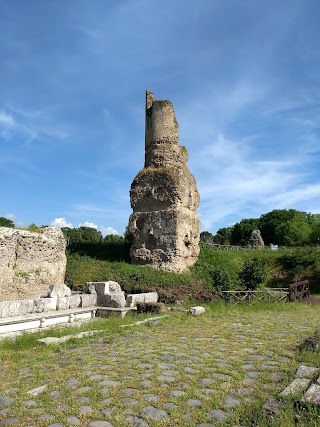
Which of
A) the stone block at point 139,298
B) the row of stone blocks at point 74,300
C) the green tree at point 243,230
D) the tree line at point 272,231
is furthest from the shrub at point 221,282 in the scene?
the green tree at point 243,230

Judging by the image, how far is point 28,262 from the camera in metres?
15.5

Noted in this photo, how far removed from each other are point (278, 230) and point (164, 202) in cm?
4302

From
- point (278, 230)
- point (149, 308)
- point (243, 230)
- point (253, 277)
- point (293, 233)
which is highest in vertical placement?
point (243, 230)

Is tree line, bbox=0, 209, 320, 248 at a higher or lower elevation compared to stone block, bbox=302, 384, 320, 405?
higher

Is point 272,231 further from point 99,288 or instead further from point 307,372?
point 307,372

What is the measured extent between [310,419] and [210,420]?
3.05 feet

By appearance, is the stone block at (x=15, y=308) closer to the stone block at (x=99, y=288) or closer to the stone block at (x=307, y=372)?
the stone block at (x=99, y=288)

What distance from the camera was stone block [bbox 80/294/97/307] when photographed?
43.9ft

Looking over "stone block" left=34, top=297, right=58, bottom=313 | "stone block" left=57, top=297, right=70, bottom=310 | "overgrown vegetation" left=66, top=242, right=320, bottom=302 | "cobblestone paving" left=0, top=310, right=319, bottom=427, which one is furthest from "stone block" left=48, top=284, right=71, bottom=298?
"cobblestone paving" left=0, top=310, right=319, bottom=427

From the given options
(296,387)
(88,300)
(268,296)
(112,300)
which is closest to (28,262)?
(88,300)

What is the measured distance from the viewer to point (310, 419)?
3434 millimetres

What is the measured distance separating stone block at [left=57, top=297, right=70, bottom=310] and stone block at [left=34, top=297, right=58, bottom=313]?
0.42ft

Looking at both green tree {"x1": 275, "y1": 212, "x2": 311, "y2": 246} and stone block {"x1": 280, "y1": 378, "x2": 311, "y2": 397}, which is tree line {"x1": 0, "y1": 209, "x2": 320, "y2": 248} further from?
stone block {"x1": 280, "y1": 378, "x2": 311, "y2": 397}

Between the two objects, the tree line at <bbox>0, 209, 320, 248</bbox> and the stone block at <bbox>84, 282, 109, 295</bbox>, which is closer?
the stone block at <bbox>84, 282, 109, 295</bbox>
